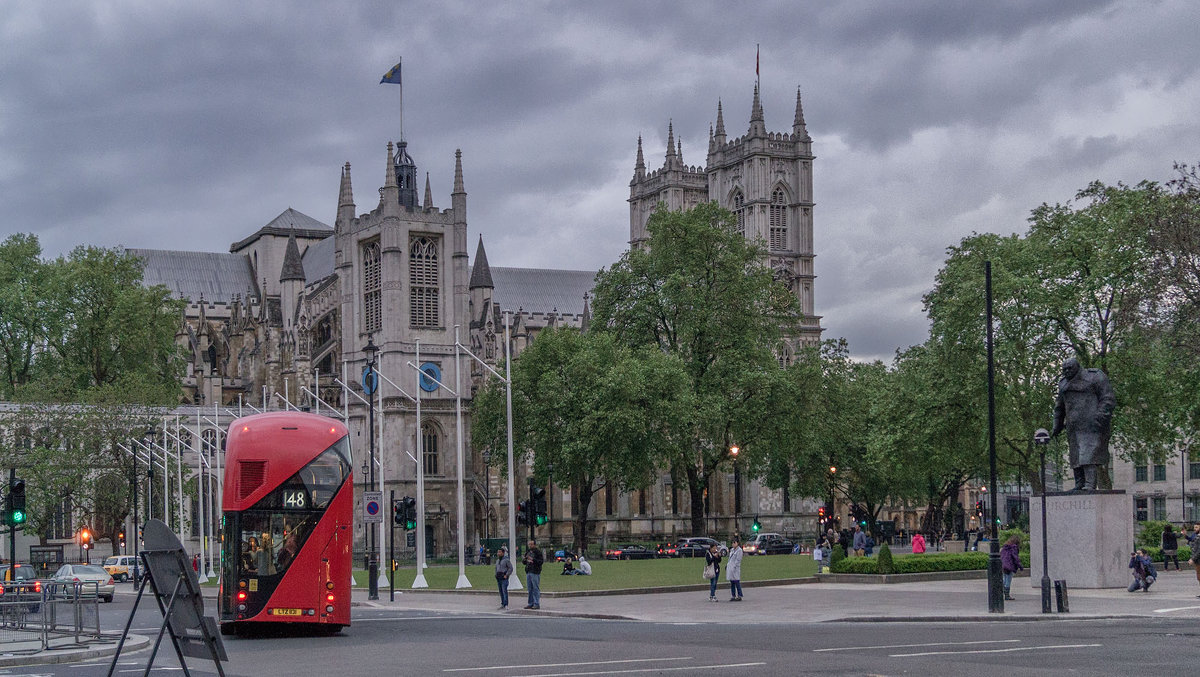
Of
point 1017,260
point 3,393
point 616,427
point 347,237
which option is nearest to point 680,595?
point 1017,260

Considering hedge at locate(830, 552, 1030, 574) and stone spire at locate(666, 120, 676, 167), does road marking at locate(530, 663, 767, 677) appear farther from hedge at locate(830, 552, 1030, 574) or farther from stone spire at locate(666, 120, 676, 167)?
stone spire at locate(666, 120, 676, 167)

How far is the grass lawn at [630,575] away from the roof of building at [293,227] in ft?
201

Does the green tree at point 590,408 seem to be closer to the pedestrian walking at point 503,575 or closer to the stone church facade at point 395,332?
the stone church facade at point 395,332

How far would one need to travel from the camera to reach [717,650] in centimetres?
2159

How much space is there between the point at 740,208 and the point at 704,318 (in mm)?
65816

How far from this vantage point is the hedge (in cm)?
4372

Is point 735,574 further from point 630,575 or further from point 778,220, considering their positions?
point 778,220

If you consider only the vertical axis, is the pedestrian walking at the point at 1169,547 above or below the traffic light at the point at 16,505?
below

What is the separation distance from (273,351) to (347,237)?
1069 cm

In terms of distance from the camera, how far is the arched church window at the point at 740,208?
134625mm

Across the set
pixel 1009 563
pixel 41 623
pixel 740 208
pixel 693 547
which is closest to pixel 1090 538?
pixel 1009 563

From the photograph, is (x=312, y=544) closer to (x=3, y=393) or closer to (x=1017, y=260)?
(x=1017, y=260)

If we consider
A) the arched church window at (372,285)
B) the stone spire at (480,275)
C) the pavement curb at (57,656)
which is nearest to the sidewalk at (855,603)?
the pavement curb at (57,656)

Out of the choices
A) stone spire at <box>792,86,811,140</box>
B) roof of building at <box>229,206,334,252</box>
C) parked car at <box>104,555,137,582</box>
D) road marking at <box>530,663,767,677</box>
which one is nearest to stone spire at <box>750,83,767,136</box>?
stone spire at <box>792,86,811,140</box>
